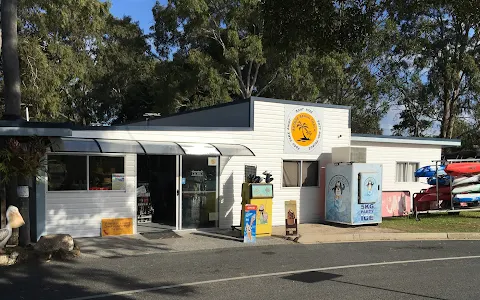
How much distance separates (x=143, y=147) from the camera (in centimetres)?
1095

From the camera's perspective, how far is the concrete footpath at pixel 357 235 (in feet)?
38.3

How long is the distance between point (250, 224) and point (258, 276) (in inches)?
133

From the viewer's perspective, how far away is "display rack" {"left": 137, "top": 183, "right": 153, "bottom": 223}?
13084mm

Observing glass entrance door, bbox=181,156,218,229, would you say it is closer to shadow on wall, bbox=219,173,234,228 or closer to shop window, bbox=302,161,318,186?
shadow on wall, bbox=219,173,234,228

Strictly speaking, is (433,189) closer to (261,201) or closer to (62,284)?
(261,201)

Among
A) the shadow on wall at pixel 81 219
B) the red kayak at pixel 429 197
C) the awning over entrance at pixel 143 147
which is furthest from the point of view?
the red kayak at pixel 429 197

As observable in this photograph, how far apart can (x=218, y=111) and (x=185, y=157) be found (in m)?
2.95

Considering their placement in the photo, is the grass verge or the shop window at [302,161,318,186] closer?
the grass verge

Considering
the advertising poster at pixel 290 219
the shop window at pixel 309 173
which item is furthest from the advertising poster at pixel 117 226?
the shop window at pixel 309 173

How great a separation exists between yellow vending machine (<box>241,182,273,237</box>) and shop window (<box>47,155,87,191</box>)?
4.20 m

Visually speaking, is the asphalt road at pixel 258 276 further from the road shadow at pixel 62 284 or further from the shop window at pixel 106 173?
the shop window at pixel 106 173

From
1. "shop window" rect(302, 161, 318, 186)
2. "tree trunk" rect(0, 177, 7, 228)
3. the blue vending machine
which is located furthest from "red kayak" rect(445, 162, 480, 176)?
"tree trunk" rect(0, 177, 7, 228)

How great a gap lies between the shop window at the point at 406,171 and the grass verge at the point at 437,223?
1711 mm

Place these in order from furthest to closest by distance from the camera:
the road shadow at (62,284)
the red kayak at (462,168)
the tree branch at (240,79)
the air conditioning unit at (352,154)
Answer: the tree branch at (240,79) → the red kayak at (462,168) → the air conditioning unit at (352,154) → the road shadow at (62,284)
